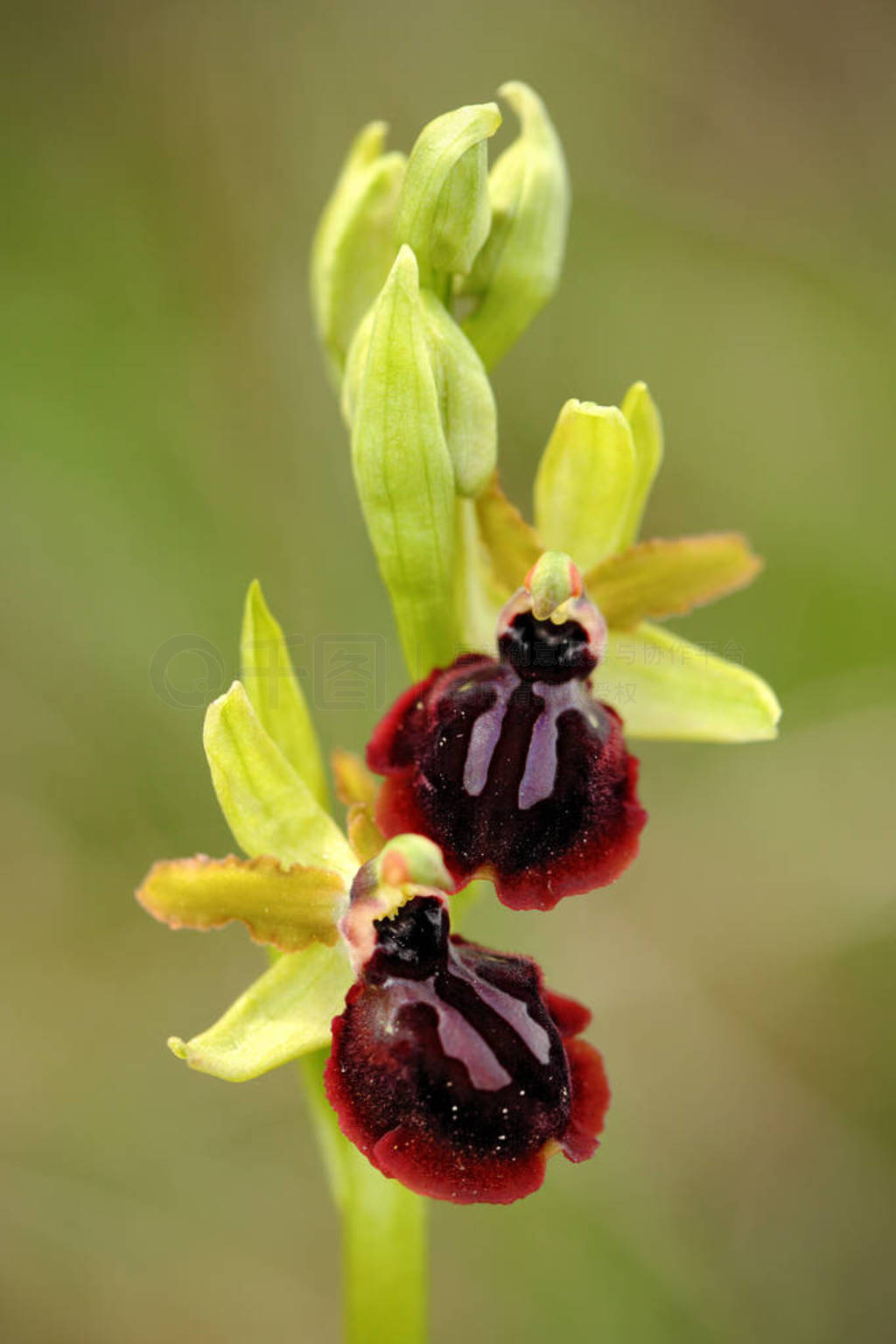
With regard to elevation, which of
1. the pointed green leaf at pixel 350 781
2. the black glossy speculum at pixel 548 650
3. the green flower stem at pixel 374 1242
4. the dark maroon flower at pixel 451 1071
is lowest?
the green flower stem at pixel 374 1242

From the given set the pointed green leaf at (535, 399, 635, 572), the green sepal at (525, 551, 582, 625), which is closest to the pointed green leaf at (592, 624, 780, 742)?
the pointed green leaf at (535, 399, 635, 572)

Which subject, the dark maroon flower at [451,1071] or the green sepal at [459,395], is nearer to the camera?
the dark maroon flower at [451,1071]

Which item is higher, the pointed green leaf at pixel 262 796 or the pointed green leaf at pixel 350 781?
the pointed green leaf at pixel 262 796

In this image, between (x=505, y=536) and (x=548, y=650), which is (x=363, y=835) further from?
(x=505, y=536)

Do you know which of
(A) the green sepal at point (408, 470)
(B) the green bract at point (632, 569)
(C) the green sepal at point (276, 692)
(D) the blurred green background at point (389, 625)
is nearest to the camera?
(A) the green sepal at point (408, 470)

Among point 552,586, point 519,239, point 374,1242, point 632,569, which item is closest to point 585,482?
point 632,569

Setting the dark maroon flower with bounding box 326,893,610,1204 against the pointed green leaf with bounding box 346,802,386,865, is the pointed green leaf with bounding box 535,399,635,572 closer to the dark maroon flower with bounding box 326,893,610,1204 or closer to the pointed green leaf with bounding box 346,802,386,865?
the pointed green leaf with bounding box 346,802,386,865

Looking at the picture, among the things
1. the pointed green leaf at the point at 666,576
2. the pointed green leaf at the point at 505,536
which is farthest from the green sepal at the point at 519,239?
the pointed green leaf at the point at 666,576

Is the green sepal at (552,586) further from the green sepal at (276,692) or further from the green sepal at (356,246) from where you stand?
the green sepal at (356,246)
